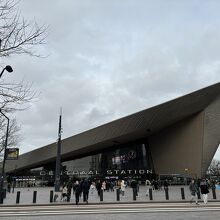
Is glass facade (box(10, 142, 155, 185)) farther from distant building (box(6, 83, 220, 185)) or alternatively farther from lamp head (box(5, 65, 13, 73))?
lamp head (box(5, 65, 13, 73))

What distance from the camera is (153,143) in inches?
2079

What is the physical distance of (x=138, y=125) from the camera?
149 ft

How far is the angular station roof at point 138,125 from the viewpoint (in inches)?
1564

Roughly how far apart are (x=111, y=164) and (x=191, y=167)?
19.1 metres

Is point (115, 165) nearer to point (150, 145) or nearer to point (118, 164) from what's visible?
point (118, 164)

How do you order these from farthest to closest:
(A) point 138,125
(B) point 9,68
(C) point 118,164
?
(C) point 118,164 < (A) point 138,125 < (B) point 9,68

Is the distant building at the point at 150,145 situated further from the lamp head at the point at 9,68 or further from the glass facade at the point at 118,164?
the lamp head at the point at 9,68

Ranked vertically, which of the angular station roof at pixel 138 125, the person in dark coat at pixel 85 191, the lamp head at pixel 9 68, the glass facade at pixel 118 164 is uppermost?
the angular station roof at pixel 138 125

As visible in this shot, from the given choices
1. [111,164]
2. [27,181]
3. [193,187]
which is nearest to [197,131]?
[111,164]

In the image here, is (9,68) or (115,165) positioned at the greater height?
(115,165)

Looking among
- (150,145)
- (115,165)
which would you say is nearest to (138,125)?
(150,145)

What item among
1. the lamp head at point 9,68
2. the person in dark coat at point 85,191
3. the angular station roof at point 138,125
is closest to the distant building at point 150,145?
the angular station roof at point 138,125

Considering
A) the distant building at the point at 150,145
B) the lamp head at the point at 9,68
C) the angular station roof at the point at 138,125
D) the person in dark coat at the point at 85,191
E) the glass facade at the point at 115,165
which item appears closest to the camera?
the lamp head at the point at 9,68

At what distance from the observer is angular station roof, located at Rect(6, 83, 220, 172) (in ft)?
130
